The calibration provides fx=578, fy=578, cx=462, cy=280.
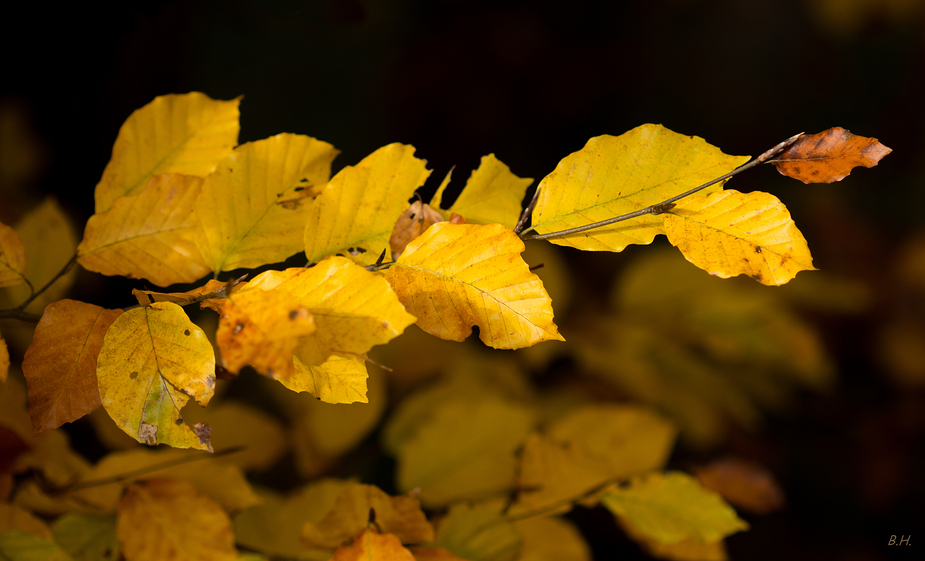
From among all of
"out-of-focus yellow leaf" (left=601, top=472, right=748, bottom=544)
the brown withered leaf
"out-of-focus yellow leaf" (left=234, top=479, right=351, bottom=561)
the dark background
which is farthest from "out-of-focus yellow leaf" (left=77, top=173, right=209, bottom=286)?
the dark background

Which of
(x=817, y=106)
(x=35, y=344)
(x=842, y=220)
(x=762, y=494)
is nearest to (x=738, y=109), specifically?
(x=817, y=106)

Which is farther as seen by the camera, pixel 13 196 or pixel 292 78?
pixel 292 78

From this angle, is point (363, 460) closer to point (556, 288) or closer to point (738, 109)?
point (556, 288)

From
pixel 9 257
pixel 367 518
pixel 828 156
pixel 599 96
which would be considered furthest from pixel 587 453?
pixel 599 96

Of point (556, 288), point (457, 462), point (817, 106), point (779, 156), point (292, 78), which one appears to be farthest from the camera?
point (817, 106)

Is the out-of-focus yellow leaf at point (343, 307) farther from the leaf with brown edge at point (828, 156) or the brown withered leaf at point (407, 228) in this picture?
the leaf with brown edge at point (828, 156)

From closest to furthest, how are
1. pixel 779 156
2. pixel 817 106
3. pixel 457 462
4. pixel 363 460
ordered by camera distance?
pixel 779 156 < pixel 457 462 < pixel 363 460 < pixel 817 106
